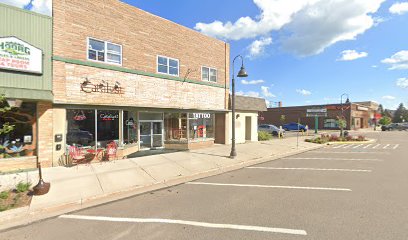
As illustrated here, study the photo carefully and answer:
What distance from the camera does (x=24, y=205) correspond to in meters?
6.49

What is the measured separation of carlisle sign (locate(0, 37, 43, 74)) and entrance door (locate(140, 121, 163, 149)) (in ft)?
21.8

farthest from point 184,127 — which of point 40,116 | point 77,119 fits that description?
point 40,116

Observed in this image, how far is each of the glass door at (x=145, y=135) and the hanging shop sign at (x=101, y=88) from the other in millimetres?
3132

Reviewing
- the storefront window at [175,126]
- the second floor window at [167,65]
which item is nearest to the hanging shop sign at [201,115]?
the storefront window at [175,126]

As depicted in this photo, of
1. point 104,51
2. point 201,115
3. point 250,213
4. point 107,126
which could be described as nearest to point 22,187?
point 107,126

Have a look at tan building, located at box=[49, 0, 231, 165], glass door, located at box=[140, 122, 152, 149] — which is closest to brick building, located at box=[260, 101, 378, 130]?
tan building, located at box=[49, 0, 231, 165]

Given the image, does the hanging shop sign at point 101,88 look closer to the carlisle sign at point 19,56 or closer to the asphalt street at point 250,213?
the carlisle sign at point 19,56

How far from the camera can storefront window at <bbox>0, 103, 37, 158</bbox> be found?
9.70 meters

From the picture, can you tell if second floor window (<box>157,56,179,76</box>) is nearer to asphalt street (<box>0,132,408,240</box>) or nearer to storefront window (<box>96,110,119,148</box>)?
storefront window (<box>96,110,119,148</box>)

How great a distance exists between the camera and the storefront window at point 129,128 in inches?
556

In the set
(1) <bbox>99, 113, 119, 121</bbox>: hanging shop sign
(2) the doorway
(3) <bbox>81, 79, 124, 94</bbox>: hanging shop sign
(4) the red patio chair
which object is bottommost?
(4) the red patio chair

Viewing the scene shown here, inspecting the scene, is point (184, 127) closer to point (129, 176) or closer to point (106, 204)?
point (129, 176)

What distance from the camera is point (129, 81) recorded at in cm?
1359

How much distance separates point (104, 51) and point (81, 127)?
13.6 feet
